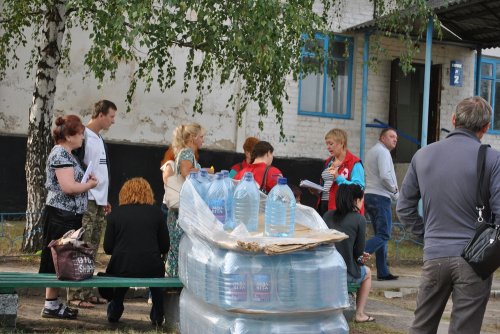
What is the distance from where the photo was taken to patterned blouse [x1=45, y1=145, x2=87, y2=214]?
276 inches

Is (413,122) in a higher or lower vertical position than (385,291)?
higher

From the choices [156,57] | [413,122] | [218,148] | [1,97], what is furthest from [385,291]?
[413,122]

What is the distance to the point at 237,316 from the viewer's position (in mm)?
5219

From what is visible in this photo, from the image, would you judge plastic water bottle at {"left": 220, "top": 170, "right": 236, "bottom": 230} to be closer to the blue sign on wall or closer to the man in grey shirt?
the man in grey shirt

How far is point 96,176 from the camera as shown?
25.0 feet

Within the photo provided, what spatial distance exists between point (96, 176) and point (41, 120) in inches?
140

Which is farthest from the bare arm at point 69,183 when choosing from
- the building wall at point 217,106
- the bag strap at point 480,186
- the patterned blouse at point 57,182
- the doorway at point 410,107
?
the doorway at point 410,107

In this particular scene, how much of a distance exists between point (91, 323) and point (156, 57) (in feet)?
13.6

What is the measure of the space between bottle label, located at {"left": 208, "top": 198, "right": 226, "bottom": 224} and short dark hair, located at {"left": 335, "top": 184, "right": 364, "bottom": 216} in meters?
1.59

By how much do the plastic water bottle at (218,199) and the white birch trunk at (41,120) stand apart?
5.32m

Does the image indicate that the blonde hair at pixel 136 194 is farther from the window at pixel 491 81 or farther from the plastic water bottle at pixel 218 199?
the window at pixel 491 81

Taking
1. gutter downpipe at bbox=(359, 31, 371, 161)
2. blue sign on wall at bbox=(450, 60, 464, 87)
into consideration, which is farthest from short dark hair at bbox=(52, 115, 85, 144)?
blue sign on wall at bbox=(450, 60, 464, 87)

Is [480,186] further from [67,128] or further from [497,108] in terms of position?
[497,108]

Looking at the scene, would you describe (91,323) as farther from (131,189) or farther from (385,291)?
(385,291)
